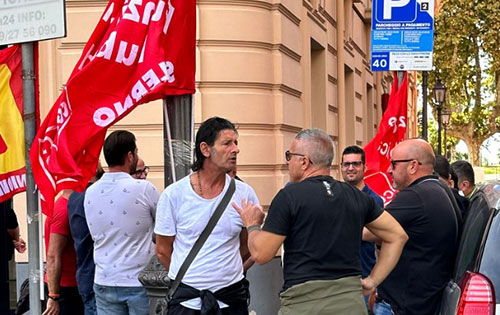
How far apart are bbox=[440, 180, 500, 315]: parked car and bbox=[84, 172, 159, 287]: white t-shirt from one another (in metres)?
2.08

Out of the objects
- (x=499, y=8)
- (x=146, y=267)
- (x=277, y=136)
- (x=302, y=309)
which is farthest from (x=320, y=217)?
(x=499, y=8)

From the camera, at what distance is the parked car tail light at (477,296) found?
4.47 m

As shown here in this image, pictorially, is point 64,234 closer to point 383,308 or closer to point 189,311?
point 189,311

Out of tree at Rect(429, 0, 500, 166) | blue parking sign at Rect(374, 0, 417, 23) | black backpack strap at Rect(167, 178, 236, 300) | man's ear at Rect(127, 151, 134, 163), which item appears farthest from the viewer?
tree at Rect(429, 0, 500, 166)

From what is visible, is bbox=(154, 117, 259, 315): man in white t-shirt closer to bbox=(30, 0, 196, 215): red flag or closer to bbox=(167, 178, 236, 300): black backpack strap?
bbox=(167, 178, 236, 300): black backpack strap

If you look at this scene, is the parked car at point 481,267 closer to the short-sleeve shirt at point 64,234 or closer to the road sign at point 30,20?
the road sign at point 30,20

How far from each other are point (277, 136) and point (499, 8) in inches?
1118

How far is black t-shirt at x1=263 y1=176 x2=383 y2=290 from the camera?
4695 millimetres

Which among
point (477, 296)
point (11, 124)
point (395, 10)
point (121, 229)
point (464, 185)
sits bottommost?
point (477, 296)

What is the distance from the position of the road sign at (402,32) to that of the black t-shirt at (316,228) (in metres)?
6.90

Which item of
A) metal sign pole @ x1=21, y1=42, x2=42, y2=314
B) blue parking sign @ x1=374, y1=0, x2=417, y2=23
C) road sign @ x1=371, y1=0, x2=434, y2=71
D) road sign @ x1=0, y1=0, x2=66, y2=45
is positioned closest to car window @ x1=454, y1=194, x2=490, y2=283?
metal sign pole @ x1=21, y1=42, x2=42, y2=314

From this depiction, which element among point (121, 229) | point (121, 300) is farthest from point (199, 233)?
point (121, 300)

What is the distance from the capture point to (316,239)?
15.4 feet

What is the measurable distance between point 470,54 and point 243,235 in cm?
3908
